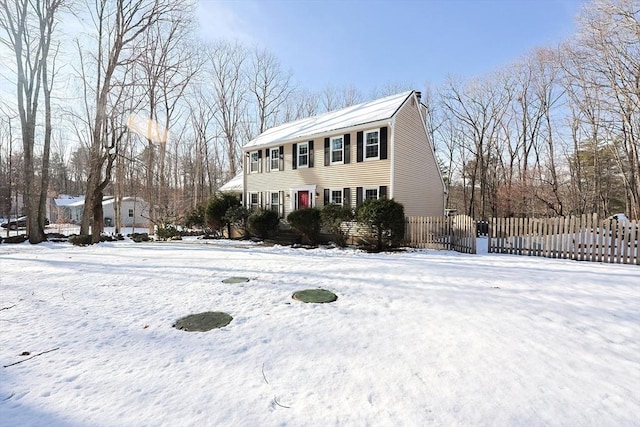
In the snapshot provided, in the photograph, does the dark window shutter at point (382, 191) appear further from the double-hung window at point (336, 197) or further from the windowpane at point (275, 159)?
the windowpane at point (275, 159)

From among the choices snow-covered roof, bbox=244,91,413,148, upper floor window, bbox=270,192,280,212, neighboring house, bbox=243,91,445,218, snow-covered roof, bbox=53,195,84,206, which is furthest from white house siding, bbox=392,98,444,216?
snow-covered roof, bbox=53,195,84,206

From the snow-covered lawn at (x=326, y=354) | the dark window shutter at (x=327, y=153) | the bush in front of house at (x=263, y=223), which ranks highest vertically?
the dark window shutter at (x=327, y=153)

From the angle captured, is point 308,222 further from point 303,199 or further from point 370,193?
point 370,193

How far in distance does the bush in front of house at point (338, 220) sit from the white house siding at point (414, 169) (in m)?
2.29

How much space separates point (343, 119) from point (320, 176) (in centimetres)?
330

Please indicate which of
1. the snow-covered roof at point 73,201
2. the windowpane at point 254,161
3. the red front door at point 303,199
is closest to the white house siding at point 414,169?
the red front door at point 303,199

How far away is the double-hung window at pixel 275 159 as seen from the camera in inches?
683

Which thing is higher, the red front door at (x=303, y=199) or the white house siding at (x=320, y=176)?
the white house siding at (x=320, y=176)

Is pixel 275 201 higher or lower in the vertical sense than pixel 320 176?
lower

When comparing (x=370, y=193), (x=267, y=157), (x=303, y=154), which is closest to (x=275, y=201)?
(x=267, y=157)

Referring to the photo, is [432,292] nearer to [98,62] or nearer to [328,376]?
[328,376]

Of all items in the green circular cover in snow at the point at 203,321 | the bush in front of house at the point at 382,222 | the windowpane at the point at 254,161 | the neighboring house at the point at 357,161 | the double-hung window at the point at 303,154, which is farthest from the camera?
the windowpane at the point at 254,161

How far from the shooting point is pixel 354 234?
12742mm

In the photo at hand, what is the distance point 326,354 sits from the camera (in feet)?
9.77
